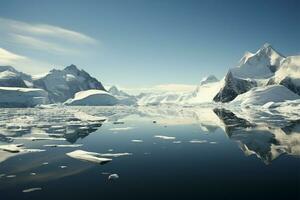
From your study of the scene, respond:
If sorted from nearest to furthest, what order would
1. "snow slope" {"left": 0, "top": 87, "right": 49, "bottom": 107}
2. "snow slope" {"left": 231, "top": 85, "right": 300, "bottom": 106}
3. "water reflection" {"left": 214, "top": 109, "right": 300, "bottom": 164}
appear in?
"water reflection" {"left": 214, "top": 109, "right": 300, "bottom": 164} → "snow slope" {"left": 231, "top": 85, "right": 300, "bottom": 106} → "snow slope" {"left": 0, "top": 87, "right": 49, "bottom": 107}

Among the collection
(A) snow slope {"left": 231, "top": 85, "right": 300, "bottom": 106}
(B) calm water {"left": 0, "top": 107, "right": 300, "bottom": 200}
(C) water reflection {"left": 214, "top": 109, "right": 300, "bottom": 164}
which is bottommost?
(B) calm water {"left": 0, "top": 107, "right": 300, "bottom": 200}

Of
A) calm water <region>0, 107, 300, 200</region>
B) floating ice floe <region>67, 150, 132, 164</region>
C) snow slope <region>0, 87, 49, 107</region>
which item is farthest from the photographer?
snow slope <region>0, 87, 49, 107</region>

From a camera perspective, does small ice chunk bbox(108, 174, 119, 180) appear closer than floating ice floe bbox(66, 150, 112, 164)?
Yes

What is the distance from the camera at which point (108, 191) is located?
16.3m

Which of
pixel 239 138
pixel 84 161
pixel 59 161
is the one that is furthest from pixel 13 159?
pixel 239 138

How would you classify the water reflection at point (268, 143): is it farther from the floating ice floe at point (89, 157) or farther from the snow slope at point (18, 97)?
the snow slope at point (18, 97)

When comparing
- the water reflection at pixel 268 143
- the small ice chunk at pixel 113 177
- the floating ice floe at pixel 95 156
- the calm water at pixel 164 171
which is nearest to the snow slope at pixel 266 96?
the water reflection at pixel 268 143

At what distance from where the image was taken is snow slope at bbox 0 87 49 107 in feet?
461

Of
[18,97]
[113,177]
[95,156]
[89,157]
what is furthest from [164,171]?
[18,97]

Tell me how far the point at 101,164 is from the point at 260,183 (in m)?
10.3

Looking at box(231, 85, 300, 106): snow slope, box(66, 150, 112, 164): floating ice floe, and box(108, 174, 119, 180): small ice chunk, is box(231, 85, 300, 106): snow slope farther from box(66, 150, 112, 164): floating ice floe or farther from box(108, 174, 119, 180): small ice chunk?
box(108, 174, 119, 180): small ice chunk

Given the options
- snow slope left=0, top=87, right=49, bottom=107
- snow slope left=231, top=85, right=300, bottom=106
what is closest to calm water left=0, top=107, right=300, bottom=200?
snow slope left=231, top=85, right=300, bottom=106

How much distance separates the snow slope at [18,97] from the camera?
461ft

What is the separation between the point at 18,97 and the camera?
5719 inches
